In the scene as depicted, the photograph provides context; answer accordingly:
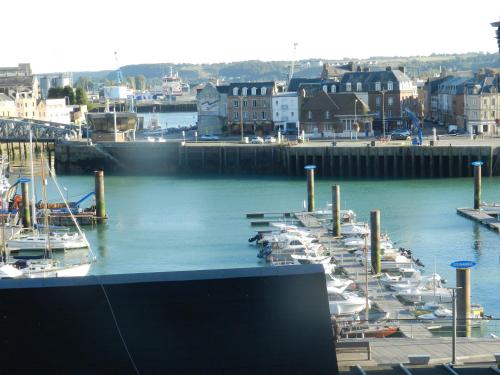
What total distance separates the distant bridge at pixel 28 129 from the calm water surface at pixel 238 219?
45.9 feet

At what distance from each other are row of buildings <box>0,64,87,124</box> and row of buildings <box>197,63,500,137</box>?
55.3ft

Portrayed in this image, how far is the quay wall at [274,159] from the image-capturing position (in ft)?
160

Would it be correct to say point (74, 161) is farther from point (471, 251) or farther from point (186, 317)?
point (186, 317)

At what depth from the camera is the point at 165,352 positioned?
7.93 metres

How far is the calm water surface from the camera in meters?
28.0

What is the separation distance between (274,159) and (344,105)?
34.1ft

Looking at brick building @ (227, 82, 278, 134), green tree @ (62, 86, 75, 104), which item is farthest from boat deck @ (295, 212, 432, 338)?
green tree @ (62, 86, 75, 104)

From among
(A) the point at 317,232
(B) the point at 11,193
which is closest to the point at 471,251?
(A) the point at 317,232

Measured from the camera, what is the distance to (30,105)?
3307 inches

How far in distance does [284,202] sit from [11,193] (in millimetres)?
10254

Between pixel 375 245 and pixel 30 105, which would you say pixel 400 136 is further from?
pixel 30 105

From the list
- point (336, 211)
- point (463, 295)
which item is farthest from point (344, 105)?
point (463, 295)

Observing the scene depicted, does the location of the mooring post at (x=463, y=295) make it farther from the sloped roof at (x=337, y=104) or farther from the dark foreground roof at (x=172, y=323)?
the sloped roof at (x=337, y=104)

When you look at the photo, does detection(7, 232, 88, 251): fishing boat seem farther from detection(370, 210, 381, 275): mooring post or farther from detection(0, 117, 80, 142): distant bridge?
detection(0, 117, 80, 142): distant bridge
